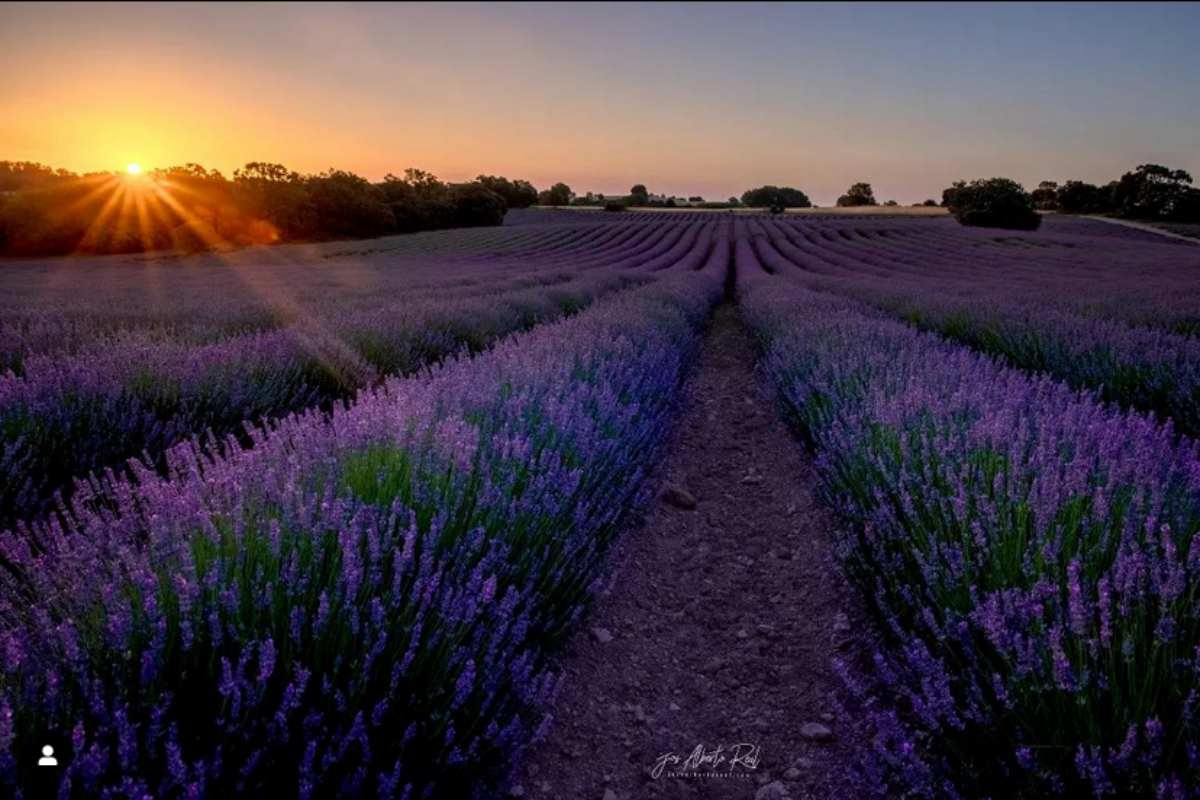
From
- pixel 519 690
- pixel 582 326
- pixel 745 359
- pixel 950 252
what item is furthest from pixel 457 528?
pixel 950 252

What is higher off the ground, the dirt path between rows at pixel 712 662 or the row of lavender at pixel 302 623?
the row of lavender at pixel 302 623

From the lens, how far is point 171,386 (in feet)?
12.1

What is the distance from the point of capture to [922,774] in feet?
4.89

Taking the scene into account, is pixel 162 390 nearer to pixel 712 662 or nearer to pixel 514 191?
pixel 712 662

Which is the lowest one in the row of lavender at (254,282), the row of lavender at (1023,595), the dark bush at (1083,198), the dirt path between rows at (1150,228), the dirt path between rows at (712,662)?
the dirt path between rows at (712,662)

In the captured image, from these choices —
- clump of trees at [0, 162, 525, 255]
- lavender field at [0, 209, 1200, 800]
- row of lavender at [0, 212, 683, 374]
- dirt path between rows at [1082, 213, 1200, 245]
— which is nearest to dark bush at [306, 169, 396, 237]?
clump of trees at [0, 162, 525, 255]

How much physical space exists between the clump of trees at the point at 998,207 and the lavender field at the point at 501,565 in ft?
168

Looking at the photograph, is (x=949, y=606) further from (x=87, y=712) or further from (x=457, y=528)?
(x=87, y=712)

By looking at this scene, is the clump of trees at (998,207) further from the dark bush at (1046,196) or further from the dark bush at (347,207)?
the dark bush at (347,207)

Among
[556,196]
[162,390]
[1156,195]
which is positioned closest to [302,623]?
[162,390]

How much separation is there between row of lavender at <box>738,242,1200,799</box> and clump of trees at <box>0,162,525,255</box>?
3725 centimetres

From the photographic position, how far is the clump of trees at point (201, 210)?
3066 centimetres

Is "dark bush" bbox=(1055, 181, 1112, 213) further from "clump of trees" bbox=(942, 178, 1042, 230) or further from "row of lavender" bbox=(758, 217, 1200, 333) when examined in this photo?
"row of lavender" bbox=(758, 217, 1200, 333)

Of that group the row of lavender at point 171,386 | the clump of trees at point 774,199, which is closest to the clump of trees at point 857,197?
the clump of trees at point 774,199
